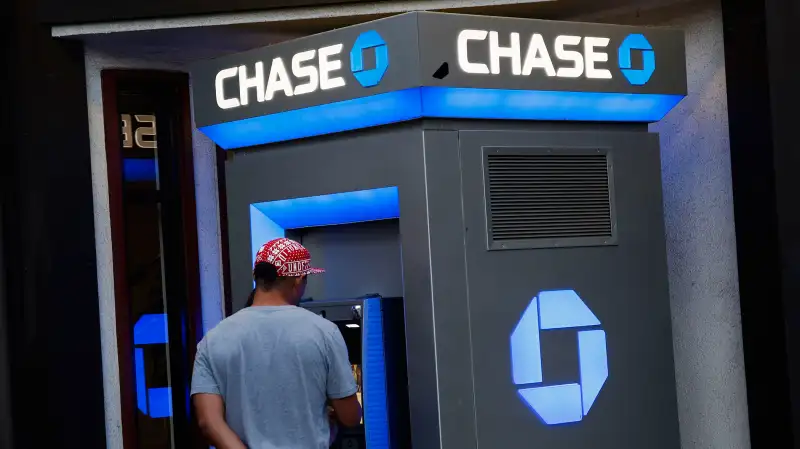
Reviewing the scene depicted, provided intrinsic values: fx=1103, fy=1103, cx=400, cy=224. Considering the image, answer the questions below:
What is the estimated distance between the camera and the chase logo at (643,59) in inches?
185

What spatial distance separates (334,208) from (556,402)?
4.13 ft

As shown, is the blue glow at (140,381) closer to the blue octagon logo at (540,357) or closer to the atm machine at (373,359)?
the atm machine at (373,359)

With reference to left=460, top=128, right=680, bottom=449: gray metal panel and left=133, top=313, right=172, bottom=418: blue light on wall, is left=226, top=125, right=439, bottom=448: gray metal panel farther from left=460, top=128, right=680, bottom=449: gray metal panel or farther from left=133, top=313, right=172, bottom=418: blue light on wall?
left=133, top=313, right=172, bottom=418: blue light on wall

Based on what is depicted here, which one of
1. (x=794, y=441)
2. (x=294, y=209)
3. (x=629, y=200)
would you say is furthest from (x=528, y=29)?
(x=794, y=441)

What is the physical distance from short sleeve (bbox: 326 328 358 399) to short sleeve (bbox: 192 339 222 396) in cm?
39

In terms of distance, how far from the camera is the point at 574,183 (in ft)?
15.4

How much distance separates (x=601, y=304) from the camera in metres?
4.70

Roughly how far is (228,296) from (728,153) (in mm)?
2634

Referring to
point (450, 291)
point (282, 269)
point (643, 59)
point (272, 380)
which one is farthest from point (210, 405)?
point (643, 59)

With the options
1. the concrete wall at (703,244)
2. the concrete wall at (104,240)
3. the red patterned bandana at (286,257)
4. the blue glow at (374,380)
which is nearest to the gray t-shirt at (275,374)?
the red patterned bandana at (286,257)

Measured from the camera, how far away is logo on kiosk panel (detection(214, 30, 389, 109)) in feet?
14.3

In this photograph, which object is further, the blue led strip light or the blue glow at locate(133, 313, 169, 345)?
the blue glow at locate(133, 313, 169, 345)

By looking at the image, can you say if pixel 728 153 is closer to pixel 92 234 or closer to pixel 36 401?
pixel 92 234

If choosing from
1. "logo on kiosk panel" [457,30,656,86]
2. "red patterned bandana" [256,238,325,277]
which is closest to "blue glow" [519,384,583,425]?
"red patterned bandana" [256,238,325,277]
